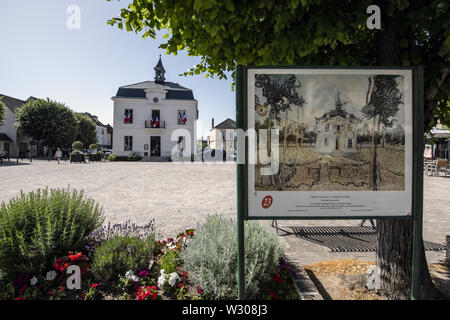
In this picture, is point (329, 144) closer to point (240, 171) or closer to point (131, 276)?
point (240, 171)

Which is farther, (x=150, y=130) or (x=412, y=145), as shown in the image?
(x=150, y=130)

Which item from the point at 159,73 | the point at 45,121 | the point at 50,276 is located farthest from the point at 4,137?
the point at 50,276

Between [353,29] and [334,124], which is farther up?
[353,29]

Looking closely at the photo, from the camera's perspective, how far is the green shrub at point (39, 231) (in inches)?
85.7

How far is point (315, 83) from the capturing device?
Result: 6.38 feet

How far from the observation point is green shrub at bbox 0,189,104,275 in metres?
2.18

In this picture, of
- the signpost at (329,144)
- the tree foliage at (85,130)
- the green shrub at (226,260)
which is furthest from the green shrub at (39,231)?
the tree foliage at (85,130)

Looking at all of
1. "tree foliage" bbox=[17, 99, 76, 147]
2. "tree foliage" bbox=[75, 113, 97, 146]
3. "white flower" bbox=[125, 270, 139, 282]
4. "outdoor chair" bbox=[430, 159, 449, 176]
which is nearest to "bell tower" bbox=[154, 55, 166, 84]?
"tree foliage" bbox=[17, 99, 76, 147]

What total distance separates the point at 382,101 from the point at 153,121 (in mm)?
32751

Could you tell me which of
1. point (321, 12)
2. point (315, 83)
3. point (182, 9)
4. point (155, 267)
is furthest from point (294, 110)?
point (155, 267)

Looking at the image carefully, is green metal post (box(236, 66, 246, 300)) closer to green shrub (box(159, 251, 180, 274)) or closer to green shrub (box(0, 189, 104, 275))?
green shrub (box(159, 251, 180, 274))

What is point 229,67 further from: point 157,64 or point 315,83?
point 157,64

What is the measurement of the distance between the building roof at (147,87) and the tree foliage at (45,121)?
11.4 m
